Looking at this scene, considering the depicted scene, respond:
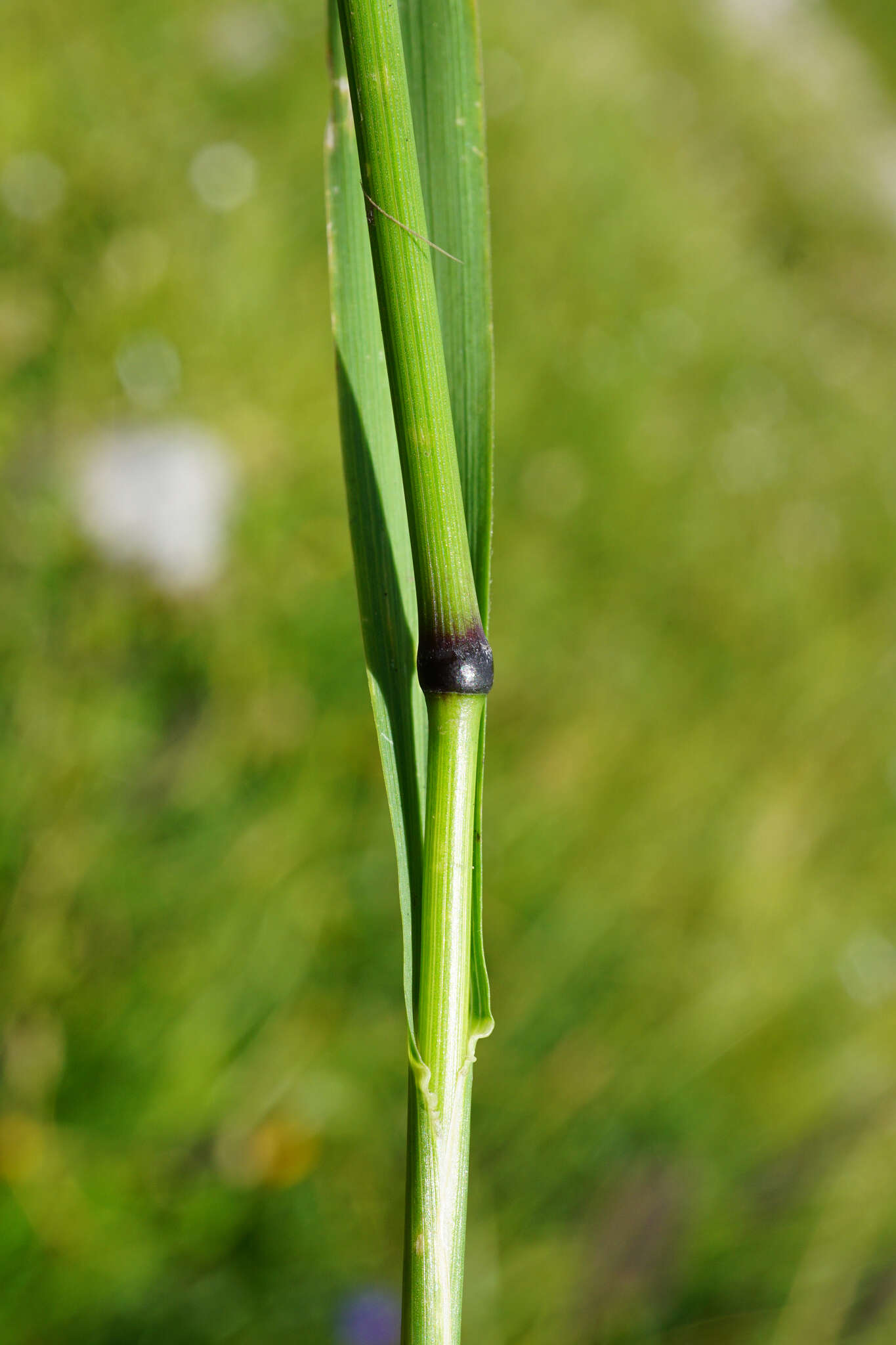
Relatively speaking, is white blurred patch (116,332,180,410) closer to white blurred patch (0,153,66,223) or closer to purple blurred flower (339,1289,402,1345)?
white blurred patch (0,153,66,223)

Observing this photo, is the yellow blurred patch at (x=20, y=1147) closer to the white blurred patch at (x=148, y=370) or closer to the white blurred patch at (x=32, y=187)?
the white blurred patch at (x=148, y=370)

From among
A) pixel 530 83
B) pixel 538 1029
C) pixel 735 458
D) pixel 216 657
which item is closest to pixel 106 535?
pixel 216 657

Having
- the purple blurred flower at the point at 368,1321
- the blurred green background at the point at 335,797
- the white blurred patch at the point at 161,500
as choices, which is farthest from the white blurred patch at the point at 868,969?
the white blurred patch at the point at 161,500

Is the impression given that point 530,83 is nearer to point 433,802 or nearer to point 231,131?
point 231,131

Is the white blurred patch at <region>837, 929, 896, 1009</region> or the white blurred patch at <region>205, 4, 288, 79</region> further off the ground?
the white blurred patch at <region>205, 4, 288, 79</region>

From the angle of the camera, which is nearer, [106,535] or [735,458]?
[106,535]

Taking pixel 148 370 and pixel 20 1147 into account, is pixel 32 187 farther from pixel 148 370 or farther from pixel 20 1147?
pixel 20 1147

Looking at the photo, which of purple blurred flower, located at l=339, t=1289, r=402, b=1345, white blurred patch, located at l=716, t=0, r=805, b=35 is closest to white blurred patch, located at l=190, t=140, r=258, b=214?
purple blurred flower, located at l=339, t=1289, r=402, b=1345
